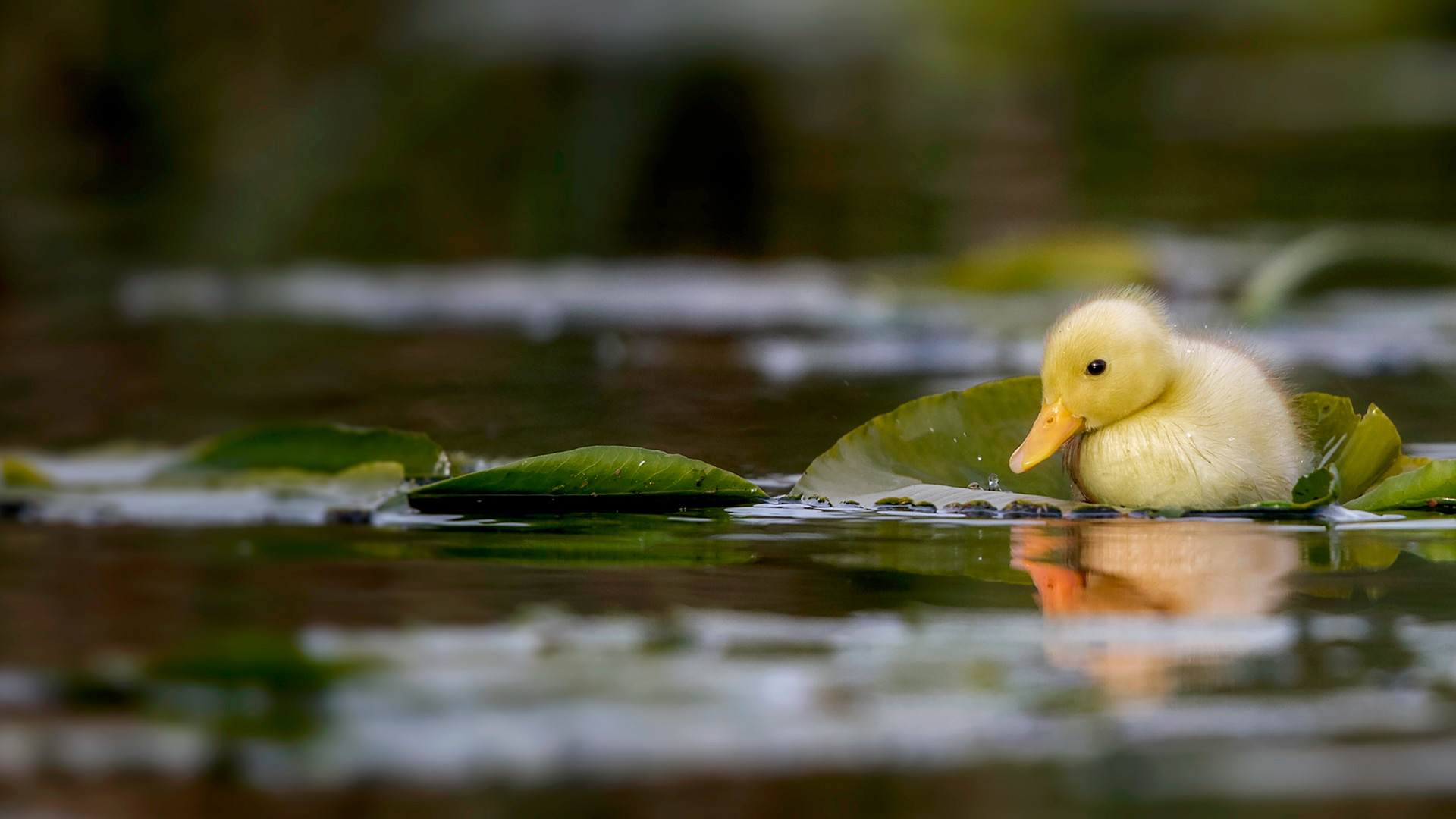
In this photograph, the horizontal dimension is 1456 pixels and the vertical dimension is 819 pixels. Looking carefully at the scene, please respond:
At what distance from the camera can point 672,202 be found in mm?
7504

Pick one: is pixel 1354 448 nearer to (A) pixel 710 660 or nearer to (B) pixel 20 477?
(A) pixel 710 660

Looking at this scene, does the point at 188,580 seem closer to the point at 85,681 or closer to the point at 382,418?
the point at 85,681

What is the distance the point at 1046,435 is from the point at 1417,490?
0.43 metres

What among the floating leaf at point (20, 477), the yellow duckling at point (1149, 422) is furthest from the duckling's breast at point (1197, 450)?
the floating leaf at point (20, 477)

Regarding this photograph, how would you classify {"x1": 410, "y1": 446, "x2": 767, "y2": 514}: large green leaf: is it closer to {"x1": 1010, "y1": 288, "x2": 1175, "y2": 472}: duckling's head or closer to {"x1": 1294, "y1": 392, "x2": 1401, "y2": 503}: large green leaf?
{"x1": 1010, "y1": 288, "x2": 1175, "y2": 472}: duckling's head

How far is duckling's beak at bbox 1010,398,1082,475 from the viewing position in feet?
6.01

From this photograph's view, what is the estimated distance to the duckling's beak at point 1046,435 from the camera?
1.83 m

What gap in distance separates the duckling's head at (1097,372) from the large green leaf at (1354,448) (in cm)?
25

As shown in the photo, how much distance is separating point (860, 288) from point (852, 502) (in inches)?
93.3

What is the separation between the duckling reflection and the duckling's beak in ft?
0.27

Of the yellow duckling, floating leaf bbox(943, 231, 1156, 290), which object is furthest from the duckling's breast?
floating leaf bbox(943, 231, 1156, 290)

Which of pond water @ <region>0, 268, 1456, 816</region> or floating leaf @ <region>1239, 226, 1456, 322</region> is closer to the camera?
pond water @ <region>0, 268, 1456, 816</region>

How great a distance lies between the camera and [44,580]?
1562 mm

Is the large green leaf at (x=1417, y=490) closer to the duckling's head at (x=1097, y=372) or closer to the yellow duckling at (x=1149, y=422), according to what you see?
the yellow duckling at (x=1149, y=422)
